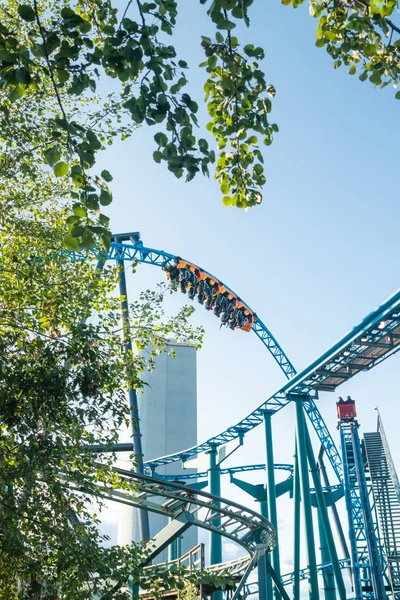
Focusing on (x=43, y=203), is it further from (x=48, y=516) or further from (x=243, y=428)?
(x=243, y=428)

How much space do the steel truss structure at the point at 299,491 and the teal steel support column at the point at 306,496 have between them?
0.9 inches

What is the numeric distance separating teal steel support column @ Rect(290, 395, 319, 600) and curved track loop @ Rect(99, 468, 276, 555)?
205cm

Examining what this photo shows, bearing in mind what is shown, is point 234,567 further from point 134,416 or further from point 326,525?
point 134,416

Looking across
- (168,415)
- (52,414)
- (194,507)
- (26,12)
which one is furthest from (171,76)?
(168,415)

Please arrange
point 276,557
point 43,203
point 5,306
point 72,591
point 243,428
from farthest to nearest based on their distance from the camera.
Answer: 1. point 243,428
2. point 276,557
3. point 43,203
4. point 5,306
5. point 72,591

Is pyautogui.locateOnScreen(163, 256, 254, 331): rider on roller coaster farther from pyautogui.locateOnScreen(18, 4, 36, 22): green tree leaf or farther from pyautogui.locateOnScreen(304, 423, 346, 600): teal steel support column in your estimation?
pyautogui.locateOnScreen(18, 4, 36, 22): green tree leaf

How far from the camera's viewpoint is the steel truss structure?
11352 mm

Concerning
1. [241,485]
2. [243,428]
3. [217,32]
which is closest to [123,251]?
[243,428]

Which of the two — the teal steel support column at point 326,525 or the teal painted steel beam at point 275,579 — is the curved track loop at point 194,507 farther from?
the teal steel support column at point 326,525

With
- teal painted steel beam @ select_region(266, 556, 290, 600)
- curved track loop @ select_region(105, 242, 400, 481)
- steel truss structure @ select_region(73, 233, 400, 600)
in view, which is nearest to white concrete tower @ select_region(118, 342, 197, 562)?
steel truss structure @ select_region(73, 233, 400, 600)

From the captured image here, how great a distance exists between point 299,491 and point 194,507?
5.14 m

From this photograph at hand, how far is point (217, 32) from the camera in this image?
9.60ft

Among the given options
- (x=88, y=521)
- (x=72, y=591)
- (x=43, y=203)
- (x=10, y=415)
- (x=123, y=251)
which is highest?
(x=123, y=251)

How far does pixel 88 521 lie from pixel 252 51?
437cm
